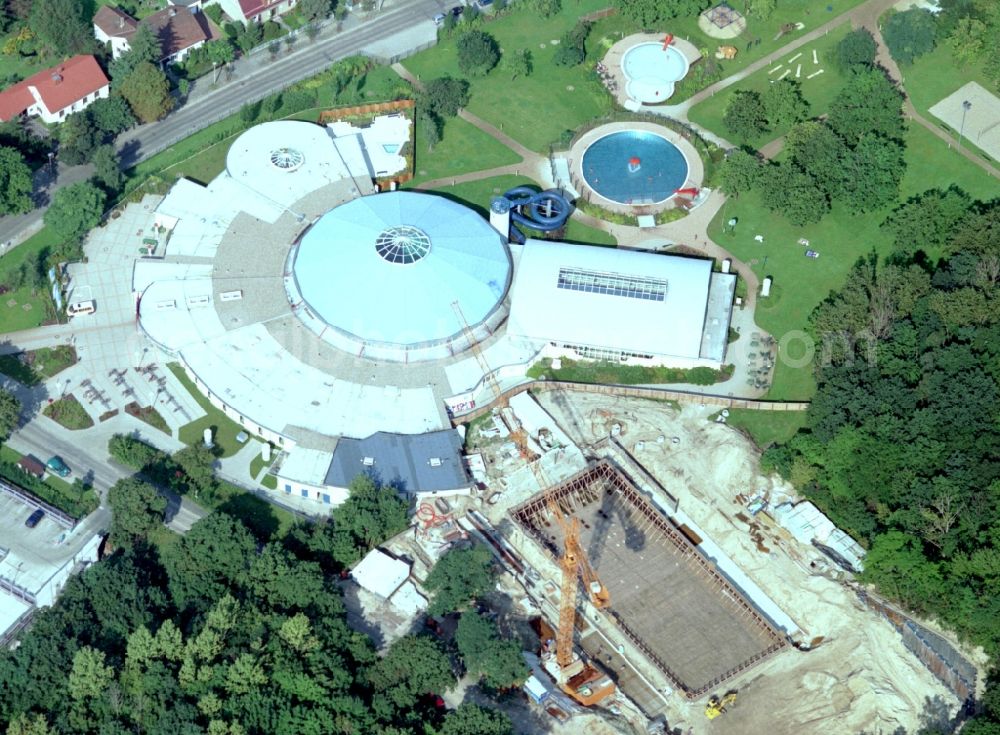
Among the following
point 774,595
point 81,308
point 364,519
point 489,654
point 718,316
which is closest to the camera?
point 489,654

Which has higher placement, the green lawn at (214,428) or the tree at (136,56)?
the tree at (136,56)

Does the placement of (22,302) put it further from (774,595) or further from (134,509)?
(774,595)

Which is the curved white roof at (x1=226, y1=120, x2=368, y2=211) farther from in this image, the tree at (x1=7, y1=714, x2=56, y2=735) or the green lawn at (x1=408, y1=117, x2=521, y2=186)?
the tree at (x1=7, y1=714, x2=56, y2=735)

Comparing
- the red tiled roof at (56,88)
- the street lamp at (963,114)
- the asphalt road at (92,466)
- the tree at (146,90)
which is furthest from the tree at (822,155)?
Result: the red tiled roof at (56,88)

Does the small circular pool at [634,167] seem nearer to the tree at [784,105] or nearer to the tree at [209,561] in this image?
the tree at [784,105]

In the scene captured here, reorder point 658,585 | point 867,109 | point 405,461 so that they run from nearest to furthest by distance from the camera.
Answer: point 658,585 < point 405,461 < point 867,109

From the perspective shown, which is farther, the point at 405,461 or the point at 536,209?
the point at 536,209

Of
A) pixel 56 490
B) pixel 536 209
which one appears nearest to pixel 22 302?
pixel 56 490

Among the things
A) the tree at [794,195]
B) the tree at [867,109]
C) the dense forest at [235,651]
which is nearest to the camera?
the dense forest at [235,651]
